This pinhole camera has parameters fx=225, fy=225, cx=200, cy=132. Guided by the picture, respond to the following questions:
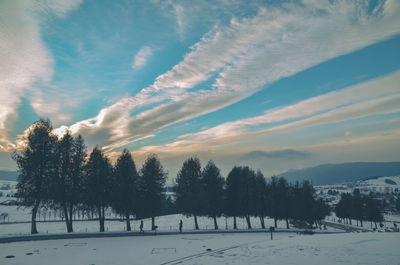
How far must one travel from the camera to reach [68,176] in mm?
Answer: 38281

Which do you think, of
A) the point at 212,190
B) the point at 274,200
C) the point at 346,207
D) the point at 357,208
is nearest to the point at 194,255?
the point at 212,190

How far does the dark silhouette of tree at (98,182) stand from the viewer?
40.3 meters

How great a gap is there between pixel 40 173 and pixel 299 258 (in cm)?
3664

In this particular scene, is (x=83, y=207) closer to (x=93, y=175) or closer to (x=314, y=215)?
(x=93, y=175)

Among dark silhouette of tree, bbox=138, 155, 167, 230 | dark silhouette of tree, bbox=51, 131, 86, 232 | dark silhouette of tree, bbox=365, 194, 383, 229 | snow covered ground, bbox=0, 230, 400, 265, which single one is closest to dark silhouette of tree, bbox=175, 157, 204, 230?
dark silhouette of tree, bbox=138, 155, 167, 230

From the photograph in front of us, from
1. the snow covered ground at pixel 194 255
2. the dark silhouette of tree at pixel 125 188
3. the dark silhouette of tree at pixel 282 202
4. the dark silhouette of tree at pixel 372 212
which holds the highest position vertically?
the dark silhouette of tree at pixel 125 188

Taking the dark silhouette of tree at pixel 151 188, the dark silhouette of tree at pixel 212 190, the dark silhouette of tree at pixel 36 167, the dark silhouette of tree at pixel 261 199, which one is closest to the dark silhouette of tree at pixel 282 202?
the dark silhouette of tree at pixel 261 199

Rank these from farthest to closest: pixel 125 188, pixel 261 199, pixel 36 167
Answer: pixel 261 199 → pixel 125 188 → pixel 36 167

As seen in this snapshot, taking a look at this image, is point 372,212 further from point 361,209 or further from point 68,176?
point 68,176

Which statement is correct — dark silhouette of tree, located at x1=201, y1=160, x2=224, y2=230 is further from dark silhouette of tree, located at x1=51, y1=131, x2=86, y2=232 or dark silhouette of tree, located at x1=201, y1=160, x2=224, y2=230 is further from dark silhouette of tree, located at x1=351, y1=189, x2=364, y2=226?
dark silhouette of tree, located at x1=351, y1=189, x2=364, y2=226

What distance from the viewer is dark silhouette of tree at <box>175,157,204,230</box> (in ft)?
152

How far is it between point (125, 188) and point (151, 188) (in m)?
4.95

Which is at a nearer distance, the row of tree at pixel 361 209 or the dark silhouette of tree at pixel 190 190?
the dark silhouette of tree at pixel 190 190

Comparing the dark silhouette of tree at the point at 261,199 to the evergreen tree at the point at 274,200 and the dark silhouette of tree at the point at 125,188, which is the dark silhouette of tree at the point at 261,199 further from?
the dark silhouette of tree at the point at 125,188
